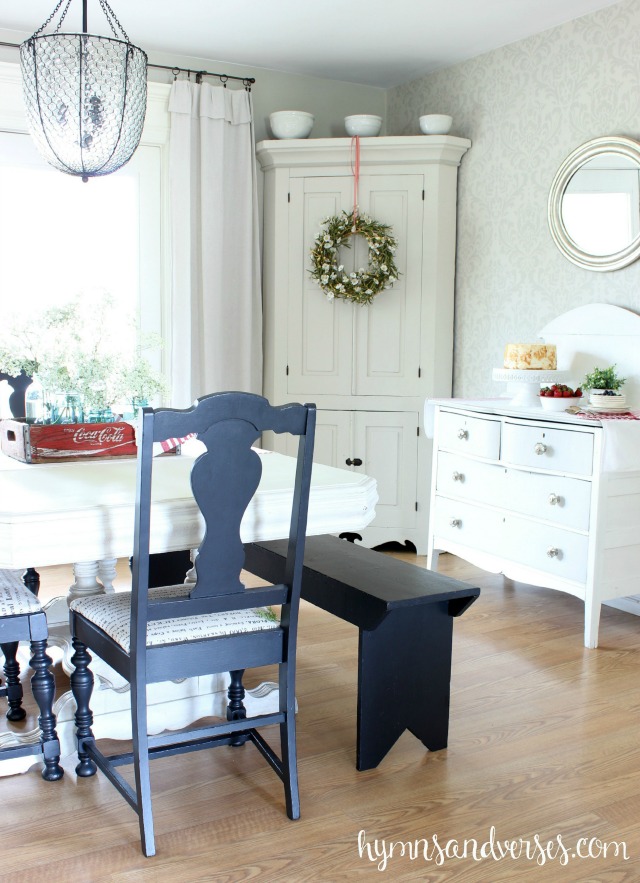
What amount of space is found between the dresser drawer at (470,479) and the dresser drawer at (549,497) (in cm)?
5

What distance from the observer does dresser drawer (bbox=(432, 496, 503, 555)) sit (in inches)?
157

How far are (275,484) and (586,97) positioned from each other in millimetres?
2797

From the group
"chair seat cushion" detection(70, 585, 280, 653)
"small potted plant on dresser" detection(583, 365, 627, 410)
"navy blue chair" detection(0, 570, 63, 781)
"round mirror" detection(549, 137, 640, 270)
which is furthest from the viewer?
"round mirror" detection(549, 137, 640, 270)

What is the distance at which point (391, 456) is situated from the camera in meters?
4.98

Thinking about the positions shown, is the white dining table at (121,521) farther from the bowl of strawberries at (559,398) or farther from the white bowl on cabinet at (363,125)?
the white bowl on cabinet at (363,125)

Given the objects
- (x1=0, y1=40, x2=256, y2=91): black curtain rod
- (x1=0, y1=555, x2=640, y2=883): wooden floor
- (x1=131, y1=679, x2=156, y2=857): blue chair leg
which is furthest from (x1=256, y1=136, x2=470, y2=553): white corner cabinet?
(x1=131, y1=679, x2=156, y2=857): blue chair leg

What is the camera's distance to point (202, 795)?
231 centimetres

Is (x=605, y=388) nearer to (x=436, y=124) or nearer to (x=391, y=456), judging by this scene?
(x=391, y=456)

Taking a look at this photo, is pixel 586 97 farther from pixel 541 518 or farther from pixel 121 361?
pixel 121 361

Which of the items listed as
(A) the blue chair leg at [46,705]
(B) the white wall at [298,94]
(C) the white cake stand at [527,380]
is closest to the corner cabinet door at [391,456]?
(C) the white cake stand at [527,380]

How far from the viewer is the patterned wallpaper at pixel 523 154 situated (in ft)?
13.2

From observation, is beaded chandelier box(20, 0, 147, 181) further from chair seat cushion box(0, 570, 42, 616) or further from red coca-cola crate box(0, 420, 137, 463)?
chair seat cushion box(0, 570, 42, 616)

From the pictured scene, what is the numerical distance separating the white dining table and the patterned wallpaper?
2.14 m

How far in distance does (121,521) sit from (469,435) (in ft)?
7.52
